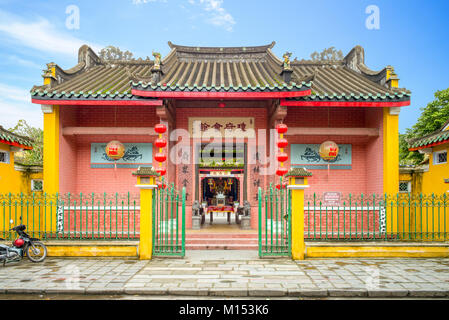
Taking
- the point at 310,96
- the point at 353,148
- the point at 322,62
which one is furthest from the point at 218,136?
the point at 322,62

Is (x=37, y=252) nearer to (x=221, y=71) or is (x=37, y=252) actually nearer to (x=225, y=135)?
(x=225, y=135)

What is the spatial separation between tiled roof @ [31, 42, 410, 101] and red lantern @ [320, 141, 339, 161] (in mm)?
1524

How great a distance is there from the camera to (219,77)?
10.4 meters

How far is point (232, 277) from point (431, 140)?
21.1ft

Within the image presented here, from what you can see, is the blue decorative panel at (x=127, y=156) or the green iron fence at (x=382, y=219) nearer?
the green iron fence at (x=382, y=219)

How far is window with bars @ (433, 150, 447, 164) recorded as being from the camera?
9.09 meters

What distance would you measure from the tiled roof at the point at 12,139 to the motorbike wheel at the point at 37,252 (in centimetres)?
316

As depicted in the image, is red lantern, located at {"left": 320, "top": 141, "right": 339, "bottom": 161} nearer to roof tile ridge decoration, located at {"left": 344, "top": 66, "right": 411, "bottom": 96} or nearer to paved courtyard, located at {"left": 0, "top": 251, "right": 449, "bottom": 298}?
roof tile ridge decoration, located at {"left": 344, "top": 66, "right": 411, "bottom": 96}

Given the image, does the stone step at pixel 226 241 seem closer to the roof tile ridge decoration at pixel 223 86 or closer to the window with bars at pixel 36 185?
the roof tile ridge decoration at pixel 223 86

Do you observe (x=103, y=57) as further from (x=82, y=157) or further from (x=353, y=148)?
(x=353, y=148)

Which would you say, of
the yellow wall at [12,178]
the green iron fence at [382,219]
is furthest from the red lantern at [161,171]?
the yellow wall at [12,178]

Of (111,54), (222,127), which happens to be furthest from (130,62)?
(222,127)

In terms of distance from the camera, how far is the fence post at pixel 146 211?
7055 millimetres

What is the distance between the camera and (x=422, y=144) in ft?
30.1
